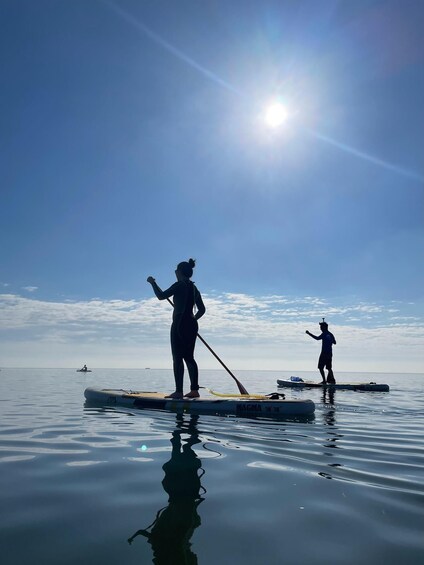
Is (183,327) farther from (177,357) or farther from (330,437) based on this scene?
(330,437)

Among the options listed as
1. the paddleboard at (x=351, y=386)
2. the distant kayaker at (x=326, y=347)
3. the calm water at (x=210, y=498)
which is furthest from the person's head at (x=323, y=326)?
the calm water at (x=210, y=498)

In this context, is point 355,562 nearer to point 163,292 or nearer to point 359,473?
point 359,473

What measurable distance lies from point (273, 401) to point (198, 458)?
14.9 feet

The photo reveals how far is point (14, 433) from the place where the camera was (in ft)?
18.9

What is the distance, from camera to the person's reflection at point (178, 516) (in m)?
2.03

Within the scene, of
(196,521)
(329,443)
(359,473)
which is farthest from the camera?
(329,443)

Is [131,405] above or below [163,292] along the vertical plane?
below

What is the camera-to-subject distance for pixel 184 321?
31.8ft

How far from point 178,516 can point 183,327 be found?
7164 millimetres

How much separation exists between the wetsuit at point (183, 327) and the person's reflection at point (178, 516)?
5175 mm

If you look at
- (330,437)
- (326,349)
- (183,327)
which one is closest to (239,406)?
(183,327)

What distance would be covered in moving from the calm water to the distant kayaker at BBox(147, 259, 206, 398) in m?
3.82

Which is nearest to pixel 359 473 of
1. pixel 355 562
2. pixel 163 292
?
pixel 355 562

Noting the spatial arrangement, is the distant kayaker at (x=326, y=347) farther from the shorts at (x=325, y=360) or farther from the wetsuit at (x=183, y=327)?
the wetsuit at (x=183, y=327)
